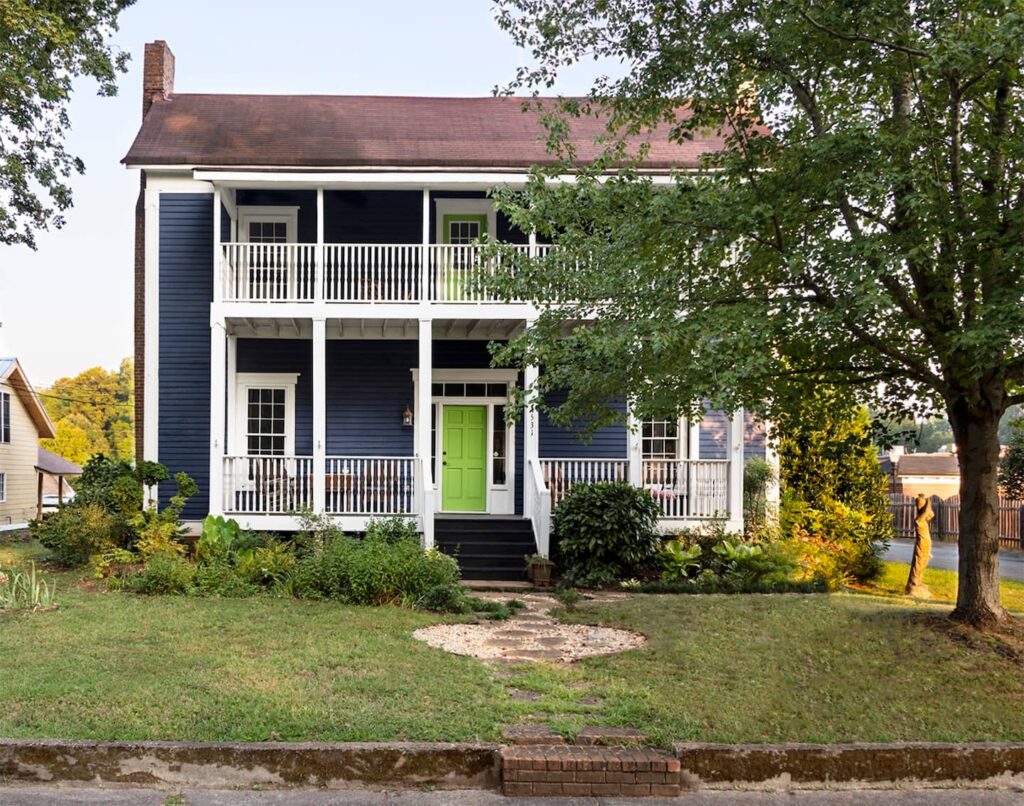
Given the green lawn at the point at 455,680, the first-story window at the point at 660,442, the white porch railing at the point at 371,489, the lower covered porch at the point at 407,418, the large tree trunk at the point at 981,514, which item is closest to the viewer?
the green lawn at the point at 455,680

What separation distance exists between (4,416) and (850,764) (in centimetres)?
3737

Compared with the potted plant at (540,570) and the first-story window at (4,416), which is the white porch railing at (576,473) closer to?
the potted plant at (540,570)

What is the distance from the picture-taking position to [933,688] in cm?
623

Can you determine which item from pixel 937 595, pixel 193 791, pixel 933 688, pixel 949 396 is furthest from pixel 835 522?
pixel 193 791

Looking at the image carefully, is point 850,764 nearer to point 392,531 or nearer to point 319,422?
point 392,531

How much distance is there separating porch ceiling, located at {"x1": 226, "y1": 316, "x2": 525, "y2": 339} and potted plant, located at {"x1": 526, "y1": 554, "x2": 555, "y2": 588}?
3975 millimetres

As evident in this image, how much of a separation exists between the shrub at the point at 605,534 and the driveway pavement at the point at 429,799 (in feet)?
22.0

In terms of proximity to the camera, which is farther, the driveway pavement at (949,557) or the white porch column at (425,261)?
the driveway pavement at (949,557)

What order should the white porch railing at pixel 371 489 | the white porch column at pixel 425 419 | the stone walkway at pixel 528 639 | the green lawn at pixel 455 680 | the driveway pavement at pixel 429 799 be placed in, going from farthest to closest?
the white porch railing at pixel 371 489, the white porch column at pixel 425 419, the stone walkway at pixel 528 639, the green lawn at pixel 455 680, the driveway pavement at pixel 429 799

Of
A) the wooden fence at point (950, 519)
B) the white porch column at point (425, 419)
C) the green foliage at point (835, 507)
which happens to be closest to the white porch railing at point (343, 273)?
the white porch column at point (425, 419)

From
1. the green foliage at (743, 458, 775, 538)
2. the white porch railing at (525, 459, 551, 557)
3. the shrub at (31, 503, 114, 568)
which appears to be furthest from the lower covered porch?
the shrub at (31, 503, 114, 568)

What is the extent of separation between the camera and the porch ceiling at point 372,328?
13.6 meters

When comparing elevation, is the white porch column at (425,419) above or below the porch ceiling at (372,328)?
below

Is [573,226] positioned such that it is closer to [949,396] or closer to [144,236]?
[949,396]
